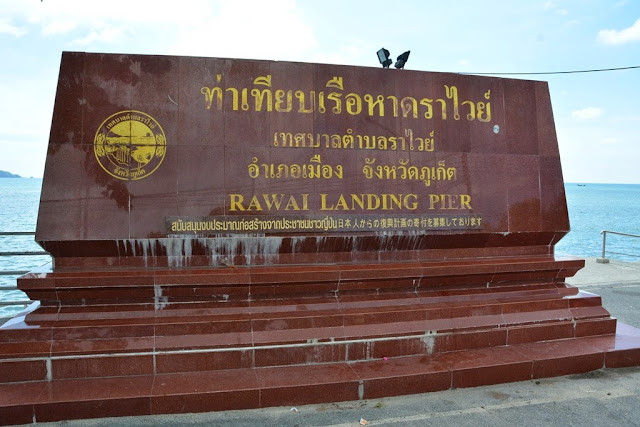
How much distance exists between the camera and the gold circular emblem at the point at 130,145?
14.3 feet

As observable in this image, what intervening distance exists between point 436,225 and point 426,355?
1366mm

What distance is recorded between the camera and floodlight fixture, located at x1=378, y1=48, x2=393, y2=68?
5.40 meters

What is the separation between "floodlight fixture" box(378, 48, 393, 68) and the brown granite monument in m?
0.49

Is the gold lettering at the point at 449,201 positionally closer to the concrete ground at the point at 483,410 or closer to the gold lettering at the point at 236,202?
the concrete ground at the point at 483,410

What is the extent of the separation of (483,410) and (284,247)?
7.42 ft

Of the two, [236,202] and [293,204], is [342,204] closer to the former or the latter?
[293,204]

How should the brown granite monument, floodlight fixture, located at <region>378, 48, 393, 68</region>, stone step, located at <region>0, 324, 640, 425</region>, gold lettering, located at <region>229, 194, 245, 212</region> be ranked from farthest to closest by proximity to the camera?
1. floodlight fixture, located at <region>378, 48, 393, 68</region>
2. gold lettering, located at <region>229, 194, 245, 212</region>
3. the brown granite monument
4. stone step, located at <region>0, 324, 640, 425</region>

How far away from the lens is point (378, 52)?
550 centimetres

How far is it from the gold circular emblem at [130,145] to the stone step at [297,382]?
6.08ft

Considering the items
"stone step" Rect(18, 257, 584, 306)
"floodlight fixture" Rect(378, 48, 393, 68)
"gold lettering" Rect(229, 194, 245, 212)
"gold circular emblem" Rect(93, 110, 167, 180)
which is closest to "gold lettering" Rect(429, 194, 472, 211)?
"stone step" Rect(18, 257, 584, 306)

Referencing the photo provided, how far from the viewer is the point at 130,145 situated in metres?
4.39

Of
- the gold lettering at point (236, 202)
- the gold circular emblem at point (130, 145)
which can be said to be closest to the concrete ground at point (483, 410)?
the gold lettering at point (236, 202)

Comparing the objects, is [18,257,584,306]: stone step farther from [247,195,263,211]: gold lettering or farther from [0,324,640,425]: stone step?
[0,324,640,425]: stone step

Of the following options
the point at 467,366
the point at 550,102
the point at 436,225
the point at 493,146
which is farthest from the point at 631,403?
the point at 550,102
